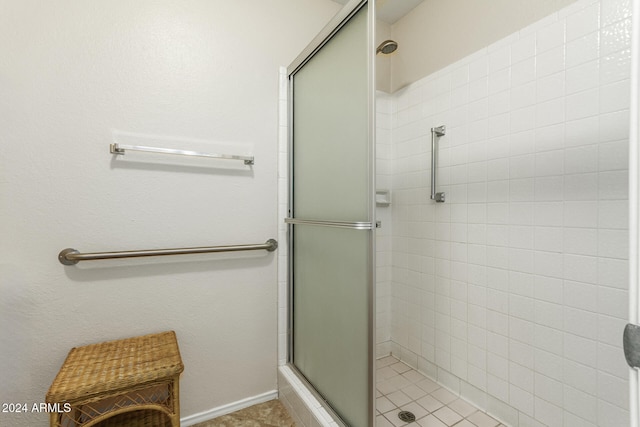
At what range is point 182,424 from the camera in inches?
54.4

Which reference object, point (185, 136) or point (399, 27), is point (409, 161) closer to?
point (399, 27)

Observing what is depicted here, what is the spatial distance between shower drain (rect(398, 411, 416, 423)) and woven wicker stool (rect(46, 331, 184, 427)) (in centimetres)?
101

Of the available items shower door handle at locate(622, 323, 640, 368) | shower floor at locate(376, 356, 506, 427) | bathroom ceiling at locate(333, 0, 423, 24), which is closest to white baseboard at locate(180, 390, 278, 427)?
shower floor at locate(376, 356, 506, 427)

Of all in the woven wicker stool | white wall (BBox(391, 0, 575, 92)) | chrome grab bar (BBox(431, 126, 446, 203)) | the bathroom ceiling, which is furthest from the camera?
the bathroom ceiling

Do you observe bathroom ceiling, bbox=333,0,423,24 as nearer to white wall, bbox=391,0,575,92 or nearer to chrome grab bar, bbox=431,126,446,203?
white wall, bbox=391,0,575,92

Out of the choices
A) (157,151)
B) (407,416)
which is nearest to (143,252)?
(157,151)

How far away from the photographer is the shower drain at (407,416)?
1.41 metres

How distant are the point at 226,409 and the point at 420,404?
0.99 m

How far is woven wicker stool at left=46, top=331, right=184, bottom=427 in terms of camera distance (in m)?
0.96

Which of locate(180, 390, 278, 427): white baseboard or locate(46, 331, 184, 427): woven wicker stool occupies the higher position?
locate(46, 331, 184, 427): woven wicker stool

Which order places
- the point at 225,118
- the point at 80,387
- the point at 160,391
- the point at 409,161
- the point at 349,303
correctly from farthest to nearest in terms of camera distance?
the point at 409,161
the point at 225,118
the point at 160,391
the point at 349,303
the point at 80,387

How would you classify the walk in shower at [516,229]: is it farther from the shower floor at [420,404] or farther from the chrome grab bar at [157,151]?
the chrome grab bar at [157,151]

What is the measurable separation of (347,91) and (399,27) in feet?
4.14

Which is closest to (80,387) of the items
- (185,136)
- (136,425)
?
(136,425)
